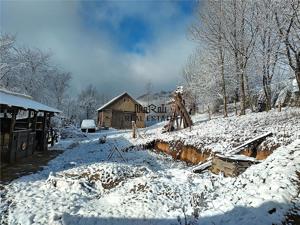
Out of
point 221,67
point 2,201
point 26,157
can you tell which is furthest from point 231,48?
point 2,201

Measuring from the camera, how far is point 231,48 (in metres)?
24.2

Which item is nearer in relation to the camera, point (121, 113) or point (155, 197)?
point (155, 197)

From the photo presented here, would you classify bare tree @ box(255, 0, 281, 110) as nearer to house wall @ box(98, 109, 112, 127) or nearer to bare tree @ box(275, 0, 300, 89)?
bare tree @ box(275, 0, 300, 89)

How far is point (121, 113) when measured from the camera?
5266cm

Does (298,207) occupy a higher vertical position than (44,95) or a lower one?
lower

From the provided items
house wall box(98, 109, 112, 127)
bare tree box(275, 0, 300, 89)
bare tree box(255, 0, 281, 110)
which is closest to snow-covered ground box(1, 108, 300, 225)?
bare tree box(275, 0, 300, 89)

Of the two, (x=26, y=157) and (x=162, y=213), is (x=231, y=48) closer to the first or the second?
(x=26, y=157)

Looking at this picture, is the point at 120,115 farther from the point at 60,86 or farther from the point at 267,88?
the point at 267,88

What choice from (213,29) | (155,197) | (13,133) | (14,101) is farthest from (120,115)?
(155,197)

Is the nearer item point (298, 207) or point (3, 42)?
point (298, 207)

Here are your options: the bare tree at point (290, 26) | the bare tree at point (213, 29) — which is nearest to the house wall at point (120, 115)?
the bare tree at point (213, 29)

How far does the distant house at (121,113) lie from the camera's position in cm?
5161

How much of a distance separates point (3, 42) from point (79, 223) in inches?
1312

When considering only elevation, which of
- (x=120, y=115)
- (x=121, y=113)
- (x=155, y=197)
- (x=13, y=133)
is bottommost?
(x=155, y=197)
